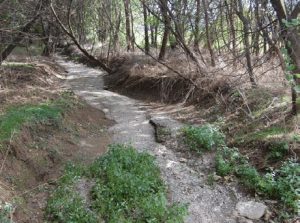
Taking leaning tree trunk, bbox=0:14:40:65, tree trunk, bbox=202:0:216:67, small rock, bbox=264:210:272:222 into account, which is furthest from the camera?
tree trunk, bbox=202:0:216:67

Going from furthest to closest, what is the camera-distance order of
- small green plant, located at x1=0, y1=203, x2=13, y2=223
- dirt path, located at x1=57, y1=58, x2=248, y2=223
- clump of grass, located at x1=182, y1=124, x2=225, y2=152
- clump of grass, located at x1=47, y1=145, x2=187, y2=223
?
clump of grass, located at x1=182, y1=124, x2=225, y2=152
dirt path, located at x1=57, y1=58, x2=248, y2=223
clump of grass, located at x1=47, y1=145, x2=187, y2=223
small green plant, located at x1=0, y1=203, x2=13, y2=223

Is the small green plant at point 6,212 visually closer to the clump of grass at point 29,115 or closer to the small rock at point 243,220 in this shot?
the clump of grass at point 29,115

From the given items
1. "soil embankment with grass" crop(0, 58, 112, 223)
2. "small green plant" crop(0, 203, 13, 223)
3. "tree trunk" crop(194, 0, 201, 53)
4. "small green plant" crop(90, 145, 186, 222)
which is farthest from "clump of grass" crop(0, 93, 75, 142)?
"tree trunk" crop(194, 0, 201, 53)

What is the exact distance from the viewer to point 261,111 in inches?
331

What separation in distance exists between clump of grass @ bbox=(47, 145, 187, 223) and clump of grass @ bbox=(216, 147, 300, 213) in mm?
1421

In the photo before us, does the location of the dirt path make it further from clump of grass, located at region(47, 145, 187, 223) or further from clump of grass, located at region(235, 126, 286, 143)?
clump of grass, located at region(235, 126, 286, 143)

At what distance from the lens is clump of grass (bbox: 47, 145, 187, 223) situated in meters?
5.34

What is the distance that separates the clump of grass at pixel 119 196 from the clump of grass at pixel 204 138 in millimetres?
1404

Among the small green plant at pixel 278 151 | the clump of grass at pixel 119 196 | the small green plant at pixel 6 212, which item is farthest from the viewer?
the small green plant at pixel 278 151

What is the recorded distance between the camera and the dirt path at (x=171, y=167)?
595cm

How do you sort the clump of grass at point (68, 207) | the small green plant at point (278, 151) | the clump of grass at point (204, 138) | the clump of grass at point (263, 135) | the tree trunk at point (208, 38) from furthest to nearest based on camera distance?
the tree trunk at point (208, 38) < the clump of grass at point (204, 138) < the clump of grass at point (263, 135) < the small green plant at point (278, 151) < the clump of grass at point (68, 207)

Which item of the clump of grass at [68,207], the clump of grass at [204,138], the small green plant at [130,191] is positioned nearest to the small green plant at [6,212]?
the clump of grass at [68,207]

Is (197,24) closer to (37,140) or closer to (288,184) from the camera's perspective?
(37,140)

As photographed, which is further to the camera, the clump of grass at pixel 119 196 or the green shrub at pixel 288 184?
the green shrub at pixel 288 184
